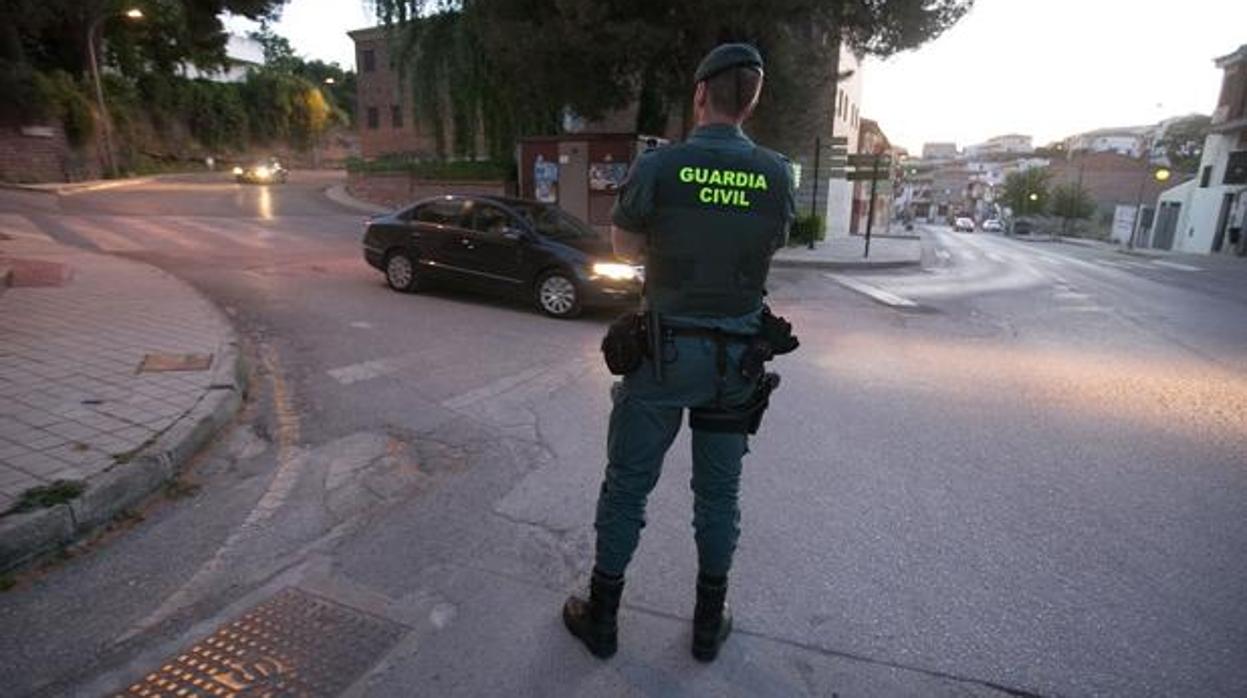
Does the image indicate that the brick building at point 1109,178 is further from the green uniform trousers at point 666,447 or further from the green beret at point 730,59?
the green uniform trousers at point 666,447

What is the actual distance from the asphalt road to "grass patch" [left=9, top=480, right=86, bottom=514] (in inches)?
11.1

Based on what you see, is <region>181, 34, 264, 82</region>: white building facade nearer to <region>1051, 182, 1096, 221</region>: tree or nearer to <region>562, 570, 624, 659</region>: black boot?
<region>562, 570, 624, 659</region>: black boot

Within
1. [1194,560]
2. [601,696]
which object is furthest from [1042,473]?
[601,696]

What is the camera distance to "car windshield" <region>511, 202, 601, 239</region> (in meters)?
9.45

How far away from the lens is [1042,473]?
14.9 feet

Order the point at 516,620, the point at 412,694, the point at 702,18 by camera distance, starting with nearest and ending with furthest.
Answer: the point at 412,694 → the point at 516,620 → the point at 702,18

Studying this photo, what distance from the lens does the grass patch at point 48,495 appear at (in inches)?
128

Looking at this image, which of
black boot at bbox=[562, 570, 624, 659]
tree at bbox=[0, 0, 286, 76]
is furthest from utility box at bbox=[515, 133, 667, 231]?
tree at bbox=[0, 0, 286, 76]

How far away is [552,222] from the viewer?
969cm

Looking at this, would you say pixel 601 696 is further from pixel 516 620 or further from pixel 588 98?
pixel 588 98

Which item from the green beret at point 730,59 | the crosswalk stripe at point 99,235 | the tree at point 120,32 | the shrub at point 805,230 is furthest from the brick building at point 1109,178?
the green beret at point 730,59

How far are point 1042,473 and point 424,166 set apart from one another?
2508 centimetres

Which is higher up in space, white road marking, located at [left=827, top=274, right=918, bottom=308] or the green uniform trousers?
the green uniform trousers

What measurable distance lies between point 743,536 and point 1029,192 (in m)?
78.2
